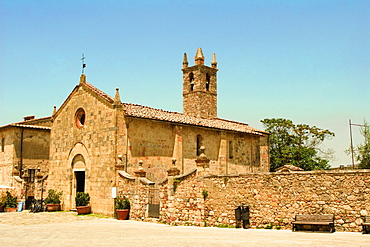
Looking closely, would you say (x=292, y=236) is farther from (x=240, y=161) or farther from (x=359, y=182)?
(x=240, y=161)

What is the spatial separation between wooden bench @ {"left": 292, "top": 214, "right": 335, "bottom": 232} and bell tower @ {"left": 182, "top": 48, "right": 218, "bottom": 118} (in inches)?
882

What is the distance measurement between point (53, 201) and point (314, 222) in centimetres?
1740

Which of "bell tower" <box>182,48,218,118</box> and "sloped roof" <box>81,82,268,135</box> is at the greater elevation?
"bell tower" <box>182,48,218,118</box>

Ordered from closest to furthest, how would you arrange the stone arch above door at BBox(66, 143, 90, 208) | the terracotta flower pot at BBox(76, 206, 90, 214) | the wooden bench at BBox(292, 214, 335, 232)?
the wooden bench at BBox(292, 214, 335, 232) → the terracotta flower pot at BBox(76, 206, 90, 214) → the stone arch above door at BBox(66, 143, 90, 208)

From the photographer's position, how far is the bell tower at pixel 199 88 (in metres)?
36.7

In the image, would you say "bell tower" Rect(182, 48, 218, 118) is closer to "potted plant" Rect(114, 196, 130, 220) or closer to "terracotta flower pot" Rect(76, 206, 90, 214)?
"terracotta flower pot" Rect(76, 206, 90, 214)

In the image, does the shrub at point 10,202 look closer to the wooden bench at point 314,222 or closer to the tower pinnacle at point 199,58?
the tower pinnacle at point 199,58

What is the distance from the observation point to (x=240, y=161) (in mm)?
29391

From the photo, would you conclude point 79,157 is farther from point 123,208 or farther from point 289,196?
point 289,196

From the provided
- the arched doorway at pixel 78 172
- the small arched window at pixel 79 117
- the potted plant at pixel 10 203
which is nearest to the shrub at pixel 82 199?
the arched doorway at pixel 78 172

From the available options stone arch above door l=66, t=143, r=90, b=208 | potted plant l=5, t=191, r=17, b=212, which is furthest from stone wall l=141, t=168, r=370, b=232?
potted plant l=5, t=191, r=17, b=212

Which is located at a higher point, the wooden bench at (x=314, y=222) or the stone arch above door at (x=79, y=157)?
the stone arch above door at (x=79, y=157)

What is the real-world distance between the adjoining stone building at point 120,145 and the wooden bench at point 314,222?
680cm

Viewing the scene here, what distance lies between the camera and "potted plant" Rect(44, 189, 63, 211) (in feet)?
82.8
